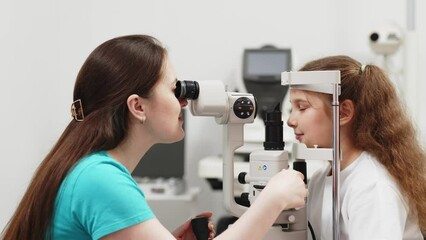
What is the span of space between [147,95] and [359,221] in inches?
21.7

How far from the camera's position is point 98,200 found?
1.19m

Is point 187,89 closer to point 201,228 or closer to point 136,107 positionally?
point 136,107

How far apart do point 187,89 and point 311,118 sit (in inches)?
13.2

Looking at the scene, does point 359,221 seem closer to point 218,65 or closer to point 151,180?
point 151,180

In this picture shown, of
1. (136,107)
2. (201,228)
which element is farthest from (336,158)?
(136,107)

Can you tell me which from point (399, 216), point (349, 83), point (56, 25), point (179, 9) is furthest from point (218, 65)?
point (399, 216)

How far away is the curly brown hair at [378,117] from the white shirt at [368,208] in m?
0.04

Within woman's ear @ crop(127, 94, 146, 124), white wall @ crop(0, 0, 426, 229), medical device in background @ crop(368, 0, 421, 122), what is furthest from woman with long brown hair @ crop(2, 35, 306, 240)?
white wall @ crop(0, 0, 426, 229)

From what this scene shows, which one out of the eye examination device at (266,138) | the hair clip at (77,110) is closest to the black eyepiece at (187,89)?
the eye examination device at (266,138)

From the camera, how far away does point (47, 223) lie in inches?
49.7

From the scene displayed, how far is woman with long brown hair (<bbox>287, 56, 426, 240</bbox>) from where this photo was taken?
1393 mm

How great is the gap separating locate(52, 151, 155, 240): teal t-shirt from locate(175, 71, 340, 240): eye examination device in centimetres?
27

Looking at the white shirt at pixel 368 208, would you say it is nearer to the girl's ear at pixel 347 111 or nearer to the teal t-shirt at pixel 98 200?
the girl's ear at pixel 347 111

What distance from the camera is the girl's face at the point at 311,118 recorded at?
1473mm
